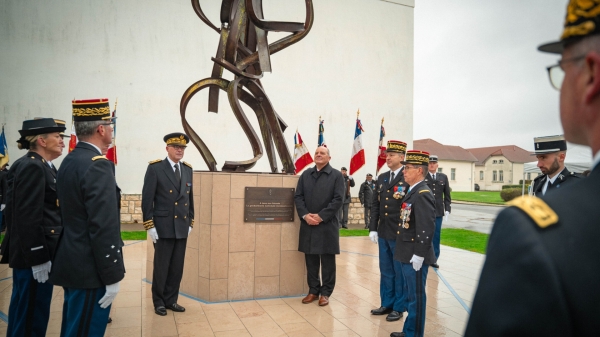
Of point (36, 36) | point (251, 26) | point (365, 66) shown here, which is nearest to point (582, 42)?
point (251, 26)

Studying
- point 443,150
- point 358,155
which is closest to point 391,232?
point 358,155

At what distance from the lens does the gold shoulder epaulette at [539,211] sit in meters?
0.76

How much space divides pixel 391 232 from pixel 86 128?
350cm

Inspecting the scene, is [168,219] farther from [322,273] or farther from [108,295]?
[108,295]

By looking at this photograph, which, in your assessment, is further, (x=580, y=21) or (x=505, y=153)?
(x=505, y=153)

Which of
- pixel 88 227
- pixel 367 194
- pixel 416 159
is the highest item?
pixel 416 159

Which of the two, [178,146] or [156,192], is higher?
[178,146]

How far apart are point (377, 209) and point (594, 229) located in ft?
15.7

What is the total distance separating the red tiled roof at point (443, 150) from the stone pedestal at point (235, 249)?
50262mm

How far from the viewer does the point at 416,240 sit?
12.8 feet

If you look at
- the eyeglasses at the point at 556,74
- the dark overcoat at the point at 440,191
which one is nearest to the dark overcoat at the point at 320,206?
the dark overcoat at the point at 440,191

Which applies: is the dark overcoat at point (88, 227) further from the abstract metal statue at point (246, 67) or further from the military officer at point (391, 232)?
the military officer at point (391, 232)

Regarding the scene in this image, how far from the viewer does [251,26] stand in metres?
6.04

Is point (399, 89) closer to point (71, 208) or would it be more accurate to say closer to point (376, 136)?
point (376, 136)
